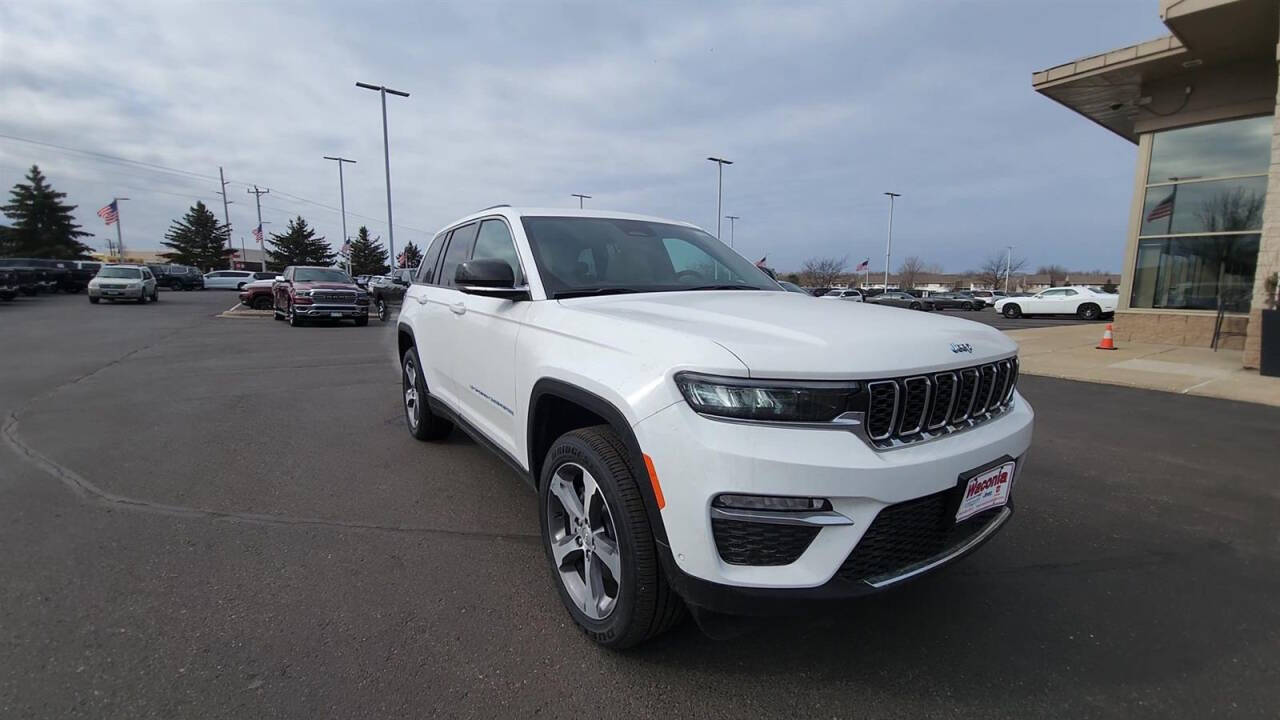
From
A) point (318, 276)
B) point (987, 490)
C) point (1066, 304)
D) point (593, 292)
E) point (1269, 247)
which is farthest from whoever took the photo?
point (1066, 304)

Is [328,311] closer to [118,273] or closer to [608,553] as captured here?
[118,273]

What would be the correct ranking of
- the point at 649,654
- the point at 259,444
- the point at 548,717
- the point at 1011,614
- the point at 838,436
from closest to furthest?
the point at 838,436 < the point at 548,717 < the point at 649,654 < the point at 1011,614 < the point at 259,444

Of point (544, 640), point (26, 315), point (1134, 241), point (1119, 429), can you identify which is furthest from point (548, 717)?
point (26, 315)

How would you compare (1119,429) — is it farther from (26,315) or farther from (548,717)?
(26,315)

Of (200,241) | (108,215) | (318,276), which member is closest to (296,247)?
(200,241)

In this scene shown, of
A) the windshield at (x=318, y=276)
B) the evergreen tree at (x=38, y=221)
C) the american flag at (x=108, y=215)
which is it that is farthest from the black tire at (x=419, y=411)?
the evergreen tree at (x=38, y=221)

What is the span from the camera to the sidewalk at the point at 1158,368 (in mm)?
7859

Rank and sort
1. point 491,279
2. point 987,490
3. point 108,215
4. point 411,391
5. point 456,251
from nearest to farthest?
1. point 987,490
2. point 491,279
3. point 456,251
4. point 411,391
5. point 108,215

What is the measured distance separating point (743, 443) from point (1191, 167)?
660 inches

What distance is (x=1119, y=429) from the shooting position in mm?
5879

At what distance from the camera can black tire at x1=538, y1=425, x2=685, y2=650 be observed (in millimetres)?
2059

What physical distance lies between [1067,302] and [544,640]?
3344 centimetres

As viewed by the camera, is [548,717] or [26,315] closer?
[548,717]

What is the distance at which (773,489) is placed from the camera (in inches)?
70.6
